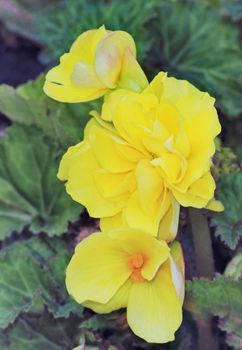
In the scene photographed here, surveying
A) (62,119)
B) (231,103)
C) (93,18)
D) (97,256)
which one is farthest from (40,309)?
(93,18)

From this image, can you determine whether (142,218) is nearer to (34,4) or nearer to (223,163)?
(223,163)

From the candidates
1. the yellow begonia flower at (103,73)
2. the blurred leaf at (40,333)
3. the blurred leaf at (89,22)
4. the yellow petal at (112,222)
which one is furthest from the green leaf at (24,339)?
the blurred leaf at (89,22)

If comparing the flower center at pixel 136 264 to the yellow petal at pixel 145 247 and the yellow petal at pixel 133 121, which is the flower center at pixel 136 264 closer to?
the yellow petal at pixel 145 247

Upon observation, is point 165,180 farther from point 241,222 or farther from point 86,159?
point 241,222

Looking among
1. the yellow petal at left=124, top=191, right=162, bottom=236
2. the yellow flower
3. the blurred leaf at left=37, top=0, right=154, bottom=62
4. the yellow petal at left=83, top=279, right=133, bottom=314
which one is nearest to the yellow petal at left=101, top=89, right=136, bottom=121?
the yellow flower

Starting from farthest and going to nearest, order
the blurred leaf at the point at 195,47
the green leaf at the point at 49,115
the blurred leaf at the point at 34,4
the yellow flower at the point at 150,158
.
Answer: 1. the blurred leaf at the point at 34,4
2. the blurred leaf at the point at 195,47
3. the green leaf at the point at 49,115
4. the yellow flower at the point at 150,158

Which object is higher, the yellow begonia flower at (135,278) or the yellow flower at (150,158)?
the yellow flower at (150,158)

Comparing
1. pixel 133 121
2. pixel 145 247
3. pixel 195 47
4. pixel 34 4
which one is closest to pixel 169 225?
pixel 145 247

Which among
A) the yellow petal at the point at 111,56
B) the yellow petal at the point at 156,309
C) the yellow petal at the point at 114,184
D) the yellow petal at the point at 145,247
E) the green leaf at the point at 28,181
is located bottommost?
the green leaf at the point at 28,181
